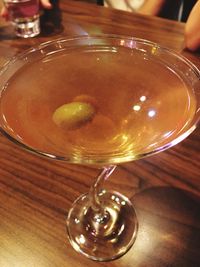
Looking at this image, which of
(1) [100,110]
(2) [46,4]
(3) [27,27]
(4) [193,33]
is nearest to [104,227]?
(1) [100,110]

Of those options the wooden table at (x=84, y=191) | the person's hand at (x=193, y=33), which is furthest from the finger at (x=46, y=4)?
the wooden table at (x=84, y=191)

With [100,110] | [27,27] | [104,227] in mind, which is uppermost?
[100,110]

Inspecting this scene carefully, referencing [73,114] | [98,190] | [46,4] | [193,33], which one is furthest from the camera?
[46,4]

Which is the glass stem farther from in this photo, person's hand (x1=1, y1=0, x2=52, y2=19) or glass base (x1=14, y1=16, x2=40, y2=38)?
person's hand (x1=1, y1=0, x2=52, y2=19)

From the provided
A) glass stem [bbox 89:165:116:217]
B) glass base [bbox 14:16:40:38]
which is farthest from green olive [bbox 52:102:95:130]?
glass base [bbox 14:16:40:38]

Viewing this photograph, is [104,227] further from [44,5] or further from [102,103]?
[44,5]

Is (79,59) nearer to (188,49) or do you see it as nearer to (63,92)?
(63,92)

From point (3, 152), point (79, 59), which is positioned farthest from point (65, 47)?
point (3, 152)
